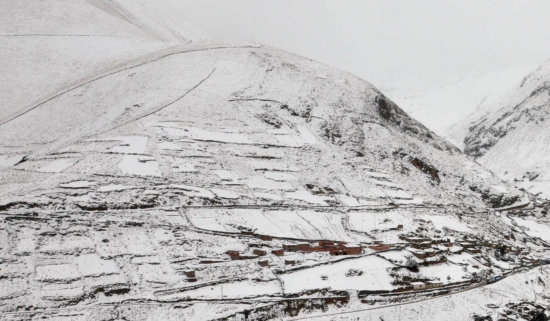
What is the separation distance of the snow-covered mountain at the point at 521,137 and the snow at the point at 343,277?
1885 inches

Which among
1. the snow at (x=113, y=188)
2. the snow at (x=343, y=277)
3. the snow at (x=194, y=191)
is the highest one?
the snow at (x=194, y=191)

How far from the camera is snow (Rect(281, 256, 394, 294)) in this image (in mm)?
17503

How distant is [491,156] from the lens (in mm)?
79312

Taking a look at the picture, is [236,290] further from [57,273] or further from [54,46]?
[54,46]

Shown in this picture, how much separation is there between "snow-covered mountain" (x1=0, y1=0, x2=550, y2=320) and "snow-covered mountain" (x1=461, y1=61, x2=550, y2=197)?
3482 centimetres

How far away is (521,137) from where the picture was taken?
77812mm

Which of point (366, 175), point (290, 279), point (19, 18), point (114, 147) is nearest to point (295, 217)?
point (290, 279)

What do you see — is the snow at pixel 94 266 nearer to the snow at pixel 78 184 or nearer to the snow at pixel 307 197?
the snow at pixel 78 184

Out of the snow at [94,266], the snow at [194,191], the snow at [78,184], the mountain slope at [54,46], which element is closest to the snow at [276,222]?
the snow at [194,191]

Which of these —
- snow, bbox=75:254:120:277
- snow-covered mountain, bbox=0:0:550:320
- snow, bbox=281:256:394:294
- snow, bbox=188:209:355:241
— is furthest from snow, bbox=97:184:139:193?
snow, bbox=281:256:394:294

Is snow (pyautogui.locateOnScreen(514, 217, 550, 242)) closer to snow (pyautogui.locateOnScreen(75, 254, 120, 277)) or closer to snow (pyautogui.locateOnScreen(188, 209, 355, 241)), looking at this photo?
snow (pyautogui.locateOnScreen(188, 209, 355, 241))

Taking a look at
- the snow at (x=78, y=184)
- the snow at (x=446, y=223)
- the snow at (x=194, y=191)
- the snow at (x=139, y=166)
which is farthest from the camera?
the snow at (x=446, y=223)

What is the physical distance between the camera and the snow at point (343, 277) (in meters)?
17.5

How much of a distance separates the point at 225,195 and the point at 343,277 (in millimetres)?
8253
